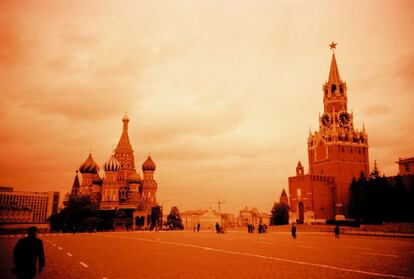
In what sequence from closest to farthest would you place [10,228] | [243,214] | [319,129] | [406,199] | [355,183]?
[10,228] < [406,199] < [355,183] < [319,129] < [243,214]

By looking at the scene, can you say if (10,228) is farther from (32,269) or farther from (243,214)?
(243,214)

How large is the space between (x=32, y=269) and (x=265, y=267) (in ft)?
26.1

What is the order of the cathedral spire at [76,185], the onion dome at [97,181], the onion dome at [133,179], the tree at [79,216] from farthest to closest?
the cathedral spire at [76,185], the onion dome at [97,181], the onion dome at [133,179], the tree at [79,216]

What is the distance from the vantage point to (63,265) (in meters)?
15.3

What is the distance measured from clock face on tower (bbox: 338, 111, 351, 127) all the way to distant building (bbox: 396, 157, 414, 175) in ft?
53.9

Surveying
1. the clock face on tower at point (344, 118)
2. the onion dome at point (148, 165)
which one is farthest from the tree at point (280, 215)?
the onion dome at point (148, 165)

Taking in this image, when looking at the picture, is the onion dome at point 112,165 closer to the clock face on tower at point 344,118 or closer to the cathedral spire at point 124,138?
the cathedral spire at point 124,138

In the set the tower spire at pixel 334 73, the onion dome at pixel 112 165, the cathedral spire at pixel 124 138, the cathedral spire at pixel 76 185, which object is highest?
the tower spire at pixel 334 73

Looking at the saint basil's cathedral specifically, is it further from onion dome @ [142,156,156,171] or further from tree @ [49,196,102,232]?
tree @ [49,196,102,232]

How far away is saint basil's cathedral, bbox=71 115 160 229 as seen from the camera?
9169cm

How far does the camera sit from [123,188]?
Result: 9994cm

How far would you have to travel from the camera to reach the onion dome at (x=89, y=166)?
10400 centimetres

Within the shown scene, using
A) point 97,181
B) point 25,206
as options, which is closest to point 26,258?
point 25,206

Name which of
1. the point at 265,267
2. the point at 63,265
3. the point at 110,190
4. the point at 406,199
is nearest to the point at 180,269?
the point at 265,267
